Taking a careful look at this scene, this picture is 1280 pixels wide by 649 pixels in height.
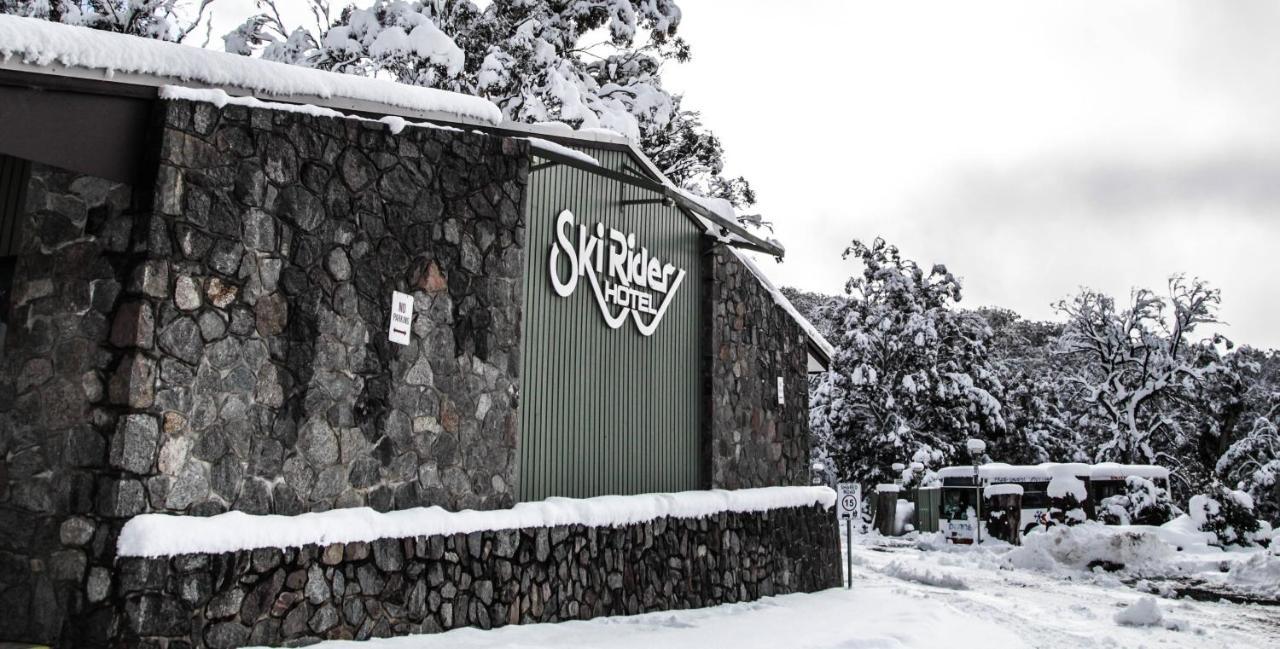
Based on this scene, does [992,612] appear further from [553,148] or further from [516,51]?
[516,51]

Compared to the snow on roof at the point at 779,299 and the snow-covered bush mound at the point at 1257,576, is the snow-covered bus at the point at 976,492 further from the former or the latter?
the snow on roof at the point at 779,299

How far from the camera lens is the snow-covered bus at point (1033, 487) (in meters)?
24.9

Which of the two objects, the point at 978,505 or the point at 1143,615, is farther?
the point at 978,505

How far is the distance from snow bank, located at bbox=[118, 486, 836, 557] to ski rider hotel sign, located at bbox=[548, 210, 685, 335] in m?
2.12

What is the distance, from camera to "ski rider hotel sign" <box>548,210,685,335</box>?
10453mm

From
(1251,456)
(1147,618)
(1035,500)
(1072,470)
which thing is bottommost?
(1147,618)

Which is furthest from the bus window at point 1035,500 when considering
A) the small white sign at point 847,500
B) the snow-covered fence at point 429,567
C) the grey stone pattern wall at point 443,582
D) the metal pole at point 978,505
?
the snow-covered fence at point 429,567

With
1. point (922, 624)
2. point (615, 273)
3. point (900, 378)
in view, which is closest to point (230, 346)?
point (615, 273)

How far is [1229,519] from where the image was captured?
22.2 m

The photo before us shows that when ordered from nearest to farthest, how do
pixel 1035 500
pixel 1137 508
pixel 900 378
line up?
pixel 1137 508, pixel 1035 500, pixel 900 378

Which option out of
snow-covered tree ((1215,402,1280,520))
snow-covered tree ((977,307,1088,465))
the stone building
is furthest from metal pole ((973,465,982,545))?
the stone building

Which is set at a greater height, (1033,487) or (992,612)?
(1033,487)

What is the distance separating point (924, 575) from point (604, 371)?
886 cm

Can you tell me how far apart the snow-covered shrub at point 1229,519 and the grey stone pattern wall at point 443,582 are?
14346 millimetres
